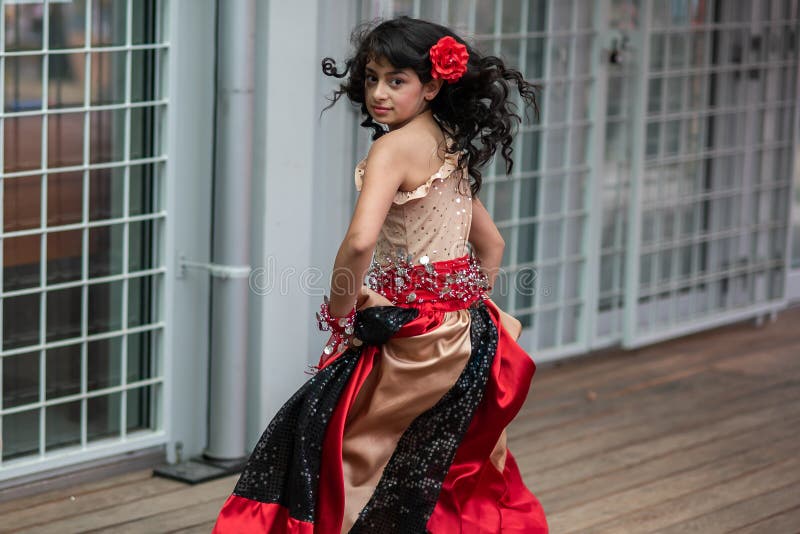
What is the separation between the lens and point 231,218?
3406 millimetres

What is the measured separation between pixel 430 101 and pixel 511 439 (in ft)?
5.42

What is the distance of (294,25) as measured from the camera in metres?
3.44

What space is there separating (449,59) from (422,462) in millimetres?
804

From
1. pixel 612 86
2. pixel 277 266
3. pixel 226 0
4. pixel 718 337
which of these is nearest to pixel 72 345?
pixel 277 266

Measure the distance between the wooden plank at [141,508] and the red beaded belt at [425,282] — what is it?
1.01m

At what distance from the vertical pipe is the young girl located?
0.80 meters

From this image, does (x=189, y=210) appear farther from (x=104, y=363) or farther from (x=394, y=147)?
(x=394, y=147)

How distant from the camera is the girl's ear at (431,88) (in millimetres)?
2496

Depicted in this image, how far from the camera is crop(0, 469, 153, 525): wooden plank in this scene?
10.5 feet

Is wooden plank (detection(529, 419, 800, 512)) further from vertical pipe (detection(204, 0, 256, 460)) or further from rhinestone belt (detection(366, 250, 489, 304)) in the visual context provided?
rhinestone belt (detection(366, 250, 489, 304))

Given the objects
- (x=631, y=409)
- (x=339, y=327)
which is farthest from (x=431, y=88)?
(x=631, y=409)

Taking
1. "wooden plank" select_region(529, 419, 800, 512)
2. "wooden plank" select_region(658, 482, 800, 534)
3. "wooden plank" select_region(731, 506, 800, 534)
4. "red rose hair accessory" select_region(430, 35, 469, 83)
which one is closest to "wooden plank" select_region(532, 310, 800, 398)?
"wooden plank" select_region(529, 419, 800, 512)

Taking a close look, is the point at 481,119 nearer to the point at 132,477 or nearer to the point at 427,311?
the point at 427,311

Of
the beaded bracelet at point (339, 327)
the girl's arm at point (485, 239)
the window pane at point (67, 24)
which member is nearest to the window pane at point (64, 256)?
the window pane at point (67, 24)
